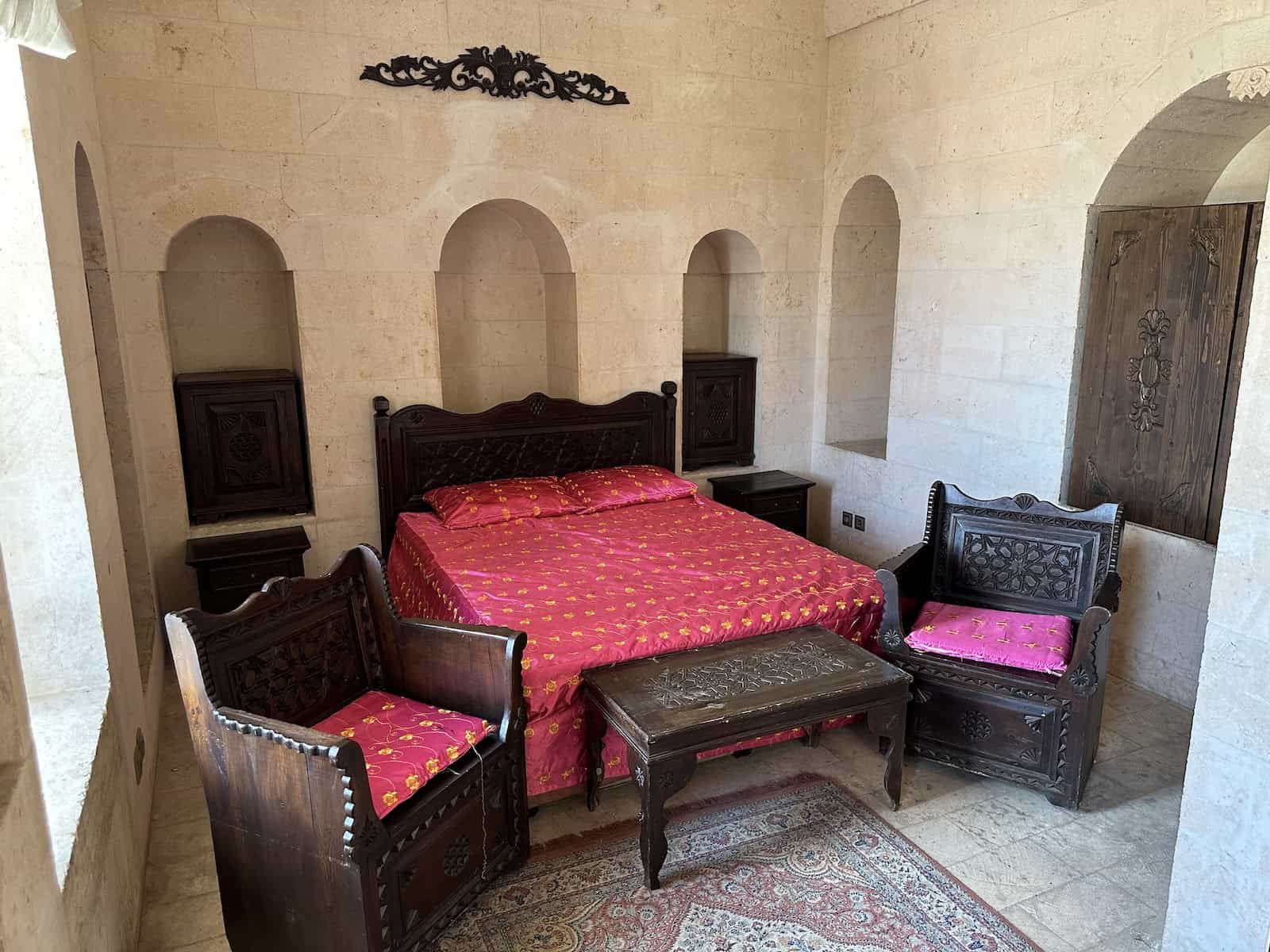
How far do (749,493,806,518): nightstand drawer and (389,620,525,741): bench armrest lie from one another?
2837 millimetres

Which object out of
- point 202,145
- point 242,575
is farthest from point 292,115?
point 242,575

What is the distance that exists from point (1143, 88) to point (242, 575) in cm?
453

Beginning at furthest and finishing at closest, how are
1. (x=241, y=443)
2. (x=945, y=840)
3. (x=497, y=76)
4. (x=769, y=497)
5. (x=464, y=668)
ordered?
1. (x=769, y=497)
2. (x=497, y=76)
3. (x=241, y=443)
4. (x=945, y=840)
5. (x=464, y=668)

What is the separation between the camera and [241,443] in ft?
14.9

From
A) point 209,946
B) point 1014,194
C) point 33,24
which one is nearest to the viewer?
point 33,24

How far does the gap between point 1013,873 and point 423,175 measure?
4.05 m

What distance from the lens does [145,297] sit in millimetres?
4207

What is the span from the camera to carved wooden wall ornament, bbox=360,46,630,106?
14.8ft

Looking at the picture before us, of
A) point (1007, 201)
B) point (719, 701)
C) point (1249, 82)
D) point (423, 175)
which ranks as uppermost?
point (1249, 82)

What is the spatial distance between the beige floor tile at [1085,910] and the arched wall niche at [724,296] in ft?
11.9

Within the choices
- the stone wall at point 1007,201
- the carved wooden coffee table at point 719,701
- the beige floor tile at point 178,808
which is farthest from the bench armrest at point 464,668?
the stone wall at point 1007,201

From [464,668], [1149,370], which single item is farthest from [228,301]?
[1149,370]

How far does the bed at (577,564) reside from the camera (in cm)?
315

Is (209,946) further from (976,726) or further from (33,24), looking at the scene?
(976,726)
